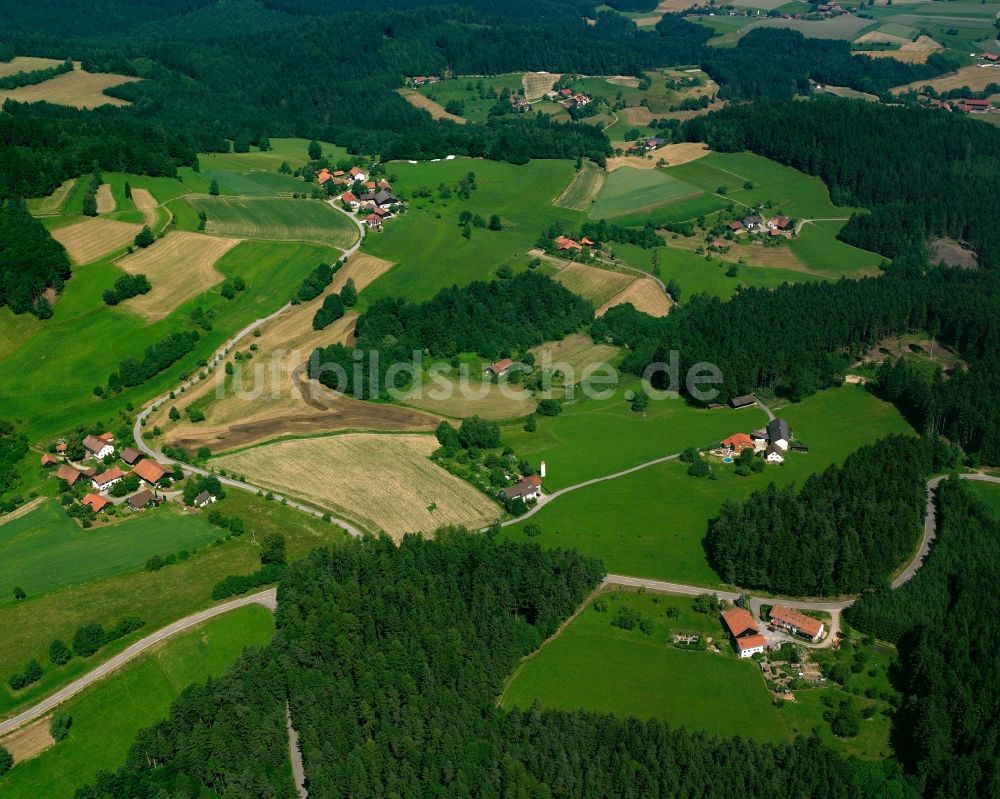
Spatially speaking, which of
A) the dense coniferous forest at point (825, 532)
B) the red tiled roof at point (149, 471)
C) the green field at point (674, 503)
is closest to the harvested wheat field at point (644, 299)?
the green field at point (674, 503)

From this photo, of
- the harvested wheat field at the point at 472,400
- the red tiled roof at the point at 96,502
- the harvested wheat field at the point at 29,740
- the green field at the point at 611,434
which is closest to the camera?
the harvested wheat field at the point at 29,740

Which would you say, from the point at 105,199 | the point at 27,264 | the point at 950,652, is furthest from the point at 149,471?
the point at 950,652

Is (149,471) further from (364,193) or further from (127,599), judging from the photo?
(364,193)

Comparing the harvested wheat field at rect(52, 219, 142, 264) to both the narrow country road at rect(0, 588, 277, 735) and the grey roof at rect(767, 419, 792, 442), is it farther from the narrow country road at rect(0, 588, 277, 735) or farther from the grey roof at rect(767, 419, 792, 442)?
the grey roof at rect(767, 419, 792, 442)

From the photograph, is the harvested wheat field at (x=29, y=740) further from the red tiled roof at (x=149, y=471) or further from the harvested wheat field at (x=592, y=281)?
the harvested wheat field at (x=592, y=281)

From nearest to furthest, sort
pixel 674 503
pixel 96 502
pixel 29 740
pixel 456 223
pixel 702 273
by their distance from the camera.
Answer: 1. pixel 29 740
2. pixel 674 503
3. pixel 96 502
4. pixel 702 273
5. pixel 456 223

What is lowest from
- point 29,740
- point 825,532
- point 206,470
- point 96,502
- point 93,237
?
point 206,470
